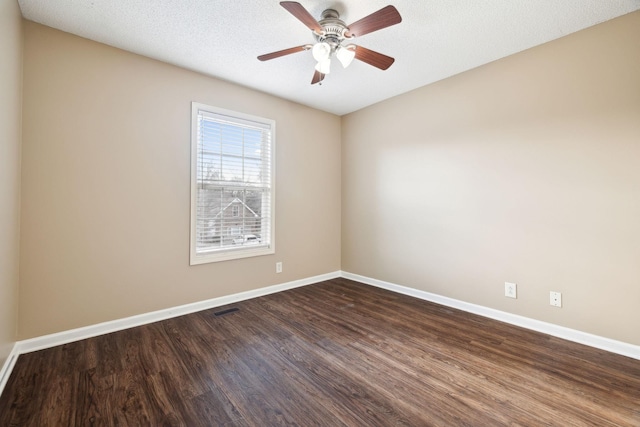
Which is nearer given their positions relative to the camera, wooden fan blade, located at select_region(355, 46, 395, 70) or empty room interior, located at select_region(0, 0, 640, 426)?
empty room interior, located at select_region(0, 0, 640, 426)

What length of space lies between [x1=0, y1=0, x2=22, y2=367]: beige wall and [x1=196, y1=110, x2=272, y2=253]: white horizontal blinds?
136 centimetres

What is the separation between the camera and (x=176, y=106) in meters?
2.94

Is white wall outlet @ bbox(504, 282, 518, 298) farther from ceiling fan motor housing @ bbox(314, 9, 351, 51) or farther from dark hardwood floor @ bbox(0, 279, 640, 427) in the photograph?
ceiling fan motor housing @ bbox(314, 9, 351, 51)

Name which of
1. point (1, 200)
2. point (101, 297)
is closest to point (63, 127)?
point (1, 200)

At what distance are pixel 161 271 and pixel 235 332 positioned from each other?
1.01 meters

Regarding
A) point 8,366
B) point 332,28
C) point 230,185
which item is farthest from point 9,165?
point 332,28

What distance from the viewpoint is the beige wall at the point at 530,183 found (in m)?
2.20

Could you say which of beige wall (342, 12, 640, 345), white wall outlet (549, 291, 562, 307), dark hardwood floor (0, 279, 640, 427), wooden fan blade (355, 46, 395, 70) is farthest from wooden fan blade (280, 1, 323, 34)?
white wall outlet (549, 291, 562, 307)

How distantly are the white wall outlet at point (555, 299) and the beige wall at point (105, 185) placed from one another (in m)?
3.11

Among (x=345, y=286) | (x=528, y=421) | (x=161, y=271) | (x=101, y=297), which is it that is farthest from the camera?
(x=345, y=286)

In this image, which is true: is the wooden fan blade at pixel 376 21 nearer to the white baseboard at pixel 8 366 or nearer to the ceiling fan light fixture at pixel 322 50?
the ceiling fan light fixture at pixel 322 50

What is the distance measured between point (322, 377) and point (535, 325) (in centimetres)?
208

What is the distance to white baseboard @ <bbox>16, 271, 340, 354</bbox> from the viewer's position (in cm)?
225

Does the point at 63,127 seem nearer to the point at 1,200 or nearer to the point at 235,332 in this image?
the point at 1,200
